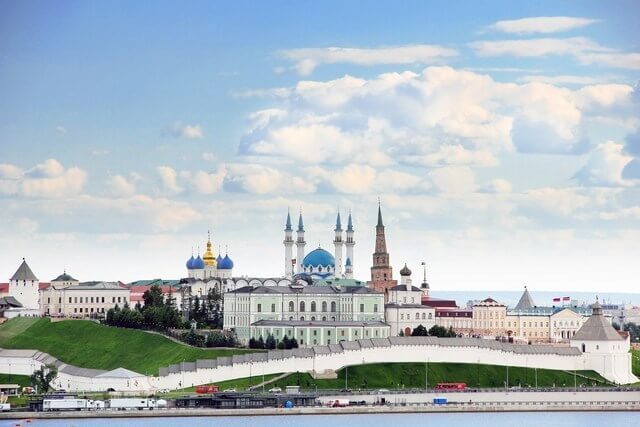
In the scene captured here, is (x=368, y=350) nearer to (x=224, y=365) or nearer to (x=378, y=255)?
(x=224, y=365)

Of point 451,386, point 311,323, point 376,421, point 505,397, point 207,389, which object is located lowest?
point 376,421

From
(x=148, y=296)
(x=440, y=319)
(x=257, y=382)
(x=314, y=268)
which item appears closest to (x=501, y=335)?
(x=440, y=319)

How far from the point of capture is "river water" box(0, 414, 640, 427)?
81.9m

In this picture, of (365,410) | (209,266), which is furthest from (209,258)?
(365,410)

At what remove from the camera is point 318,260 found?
5349 inches

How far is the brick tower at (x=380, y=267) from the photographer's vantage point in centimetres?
13362

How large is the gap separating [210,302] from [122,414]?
1555 inches

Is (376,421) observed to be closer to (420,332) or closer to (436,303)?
(420,332)

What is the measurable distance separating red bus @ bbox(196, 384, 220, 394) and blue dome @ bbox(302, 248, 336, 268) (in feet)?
134

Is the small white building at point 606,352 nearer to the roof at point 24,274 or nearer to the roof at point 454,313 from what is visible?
the roof at point 454,313

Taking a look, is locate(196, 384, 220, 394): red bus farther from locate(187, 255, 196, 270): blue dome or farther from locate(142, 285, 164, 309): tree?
locate(187, 255, 196, 270): blue dome

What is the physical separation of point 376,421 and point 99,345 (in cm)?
3369

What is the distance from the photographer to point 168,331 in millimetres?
113625

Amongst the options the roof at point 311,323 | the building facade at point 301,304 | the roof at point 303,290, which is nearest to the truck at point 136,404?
the roof at point 311,323
